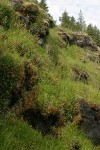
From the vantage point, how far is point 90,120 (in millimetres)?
13328

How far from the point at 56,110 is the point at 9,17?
5.71m

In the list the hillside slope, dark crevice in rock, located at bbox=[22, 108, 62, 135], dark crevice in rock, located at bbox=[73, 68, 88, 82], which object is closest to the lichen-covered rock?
the hillside slope

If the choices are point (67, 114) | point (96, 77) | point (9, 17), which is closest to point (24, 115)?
point (67, 114)

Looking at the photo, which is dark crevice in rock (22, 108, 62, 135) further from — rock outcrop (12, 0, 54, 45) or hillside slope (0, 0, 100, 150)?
rock outcrop (12, 0, 54, 45)

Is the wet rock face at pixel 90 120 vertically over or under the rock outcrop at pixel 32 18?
under

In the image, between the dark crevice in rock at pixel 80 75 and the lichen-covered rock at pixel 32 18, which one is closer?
the lichen-covered rock at pixel 32 18

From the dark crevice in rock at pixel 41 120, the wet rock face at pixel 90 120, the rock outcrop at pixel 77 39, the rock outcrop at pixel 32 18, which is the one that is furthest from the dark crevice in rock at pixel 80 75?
the dark crevice in rock at pixel 41 120

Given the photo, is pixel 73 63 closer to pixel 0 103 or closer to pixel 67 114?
pixel 67 114

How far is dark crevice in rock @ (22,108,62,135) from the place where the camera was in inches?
461

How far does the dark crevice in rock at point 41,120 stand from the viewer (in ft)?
38.4

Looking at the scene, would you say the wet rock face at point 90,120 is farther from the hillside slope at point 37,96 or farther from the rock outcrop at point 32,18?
the rock outcrop at point 32,18

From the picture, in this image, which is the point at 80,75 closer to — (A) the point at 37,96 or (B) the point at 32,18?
(B) the point at 32,18

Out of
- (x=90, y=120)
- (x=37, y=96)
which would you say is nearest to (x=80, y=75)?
(x=90, y=120)

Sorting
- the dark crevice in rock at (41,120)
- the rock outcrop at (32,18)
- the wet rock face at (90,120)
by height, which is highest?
the rock outcrop at (32,18)
